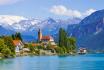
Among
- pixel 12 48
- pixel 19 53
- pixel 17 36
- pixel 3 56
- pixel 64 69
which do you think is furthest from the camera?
pixel 17 36

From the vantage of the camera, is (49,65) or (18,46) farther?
(18,46)

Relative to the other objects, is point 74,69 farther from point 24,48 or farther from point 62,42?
point 62,42

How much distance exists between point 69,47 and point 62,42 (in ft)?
14.5

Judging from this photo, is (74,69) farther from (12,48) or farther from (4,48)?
(12,48)

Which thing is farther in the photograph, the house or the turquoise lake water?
the house

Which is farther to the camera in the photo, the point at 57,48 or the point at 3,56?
the point at 57,48

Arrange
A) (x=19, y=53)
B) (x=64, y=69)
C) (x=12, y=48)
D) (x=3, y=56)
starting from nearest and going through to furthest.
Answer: (x=64, y=69)
(x=3, y=56)
(x=12, y=48)
(x=19, y=53)

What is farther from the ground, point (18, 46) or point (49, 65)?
point (18, 46)

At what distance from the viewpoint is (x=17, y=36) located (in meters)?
186

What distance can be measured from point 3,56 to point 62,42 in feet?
225

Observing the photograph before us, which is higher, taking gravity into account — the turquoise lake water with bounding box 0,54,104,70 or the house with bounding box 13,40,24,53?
the house with bounding box 13,40,24,53

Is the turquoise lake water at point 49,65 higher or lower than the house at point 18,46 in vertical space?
lower

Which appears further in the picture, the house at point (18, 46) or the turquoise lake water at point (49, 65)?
the house at point (18, 46)

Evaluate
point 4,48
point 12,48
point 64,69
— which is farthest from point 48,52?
point 64,69
